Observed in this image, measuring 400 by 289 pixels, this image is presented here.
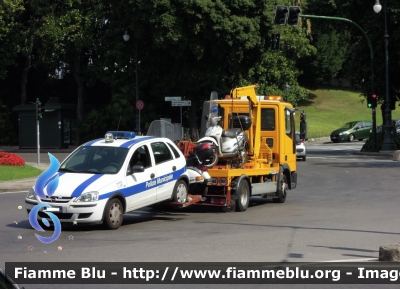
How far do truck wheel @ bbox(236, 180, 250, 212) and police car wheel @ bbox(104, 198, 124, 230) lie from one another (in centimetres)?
359

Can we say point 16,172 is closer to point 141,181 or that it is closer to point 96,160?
point 96,160

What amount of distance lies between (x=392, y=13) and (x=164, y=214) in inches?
1172

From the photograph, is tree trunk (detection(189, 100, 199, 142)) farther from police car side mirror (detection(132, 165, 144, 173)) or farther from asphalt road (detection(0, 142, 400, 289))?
police car side mirror (detection(132, 165, 144, 173))

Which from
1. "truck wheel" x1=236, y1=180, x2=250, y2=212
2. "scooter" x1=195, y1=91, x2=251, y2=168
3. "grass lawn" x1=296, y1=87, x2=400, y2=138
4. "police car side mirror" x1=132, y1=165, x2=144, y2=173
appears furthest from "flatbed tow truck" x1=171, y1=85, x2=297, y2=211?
"grass lawn" x1=296, y1=87, x2=400, y2=138

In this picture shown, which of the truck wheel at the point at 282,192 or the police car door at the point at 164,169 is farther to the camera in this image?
the truck wheel at the point at 282,192

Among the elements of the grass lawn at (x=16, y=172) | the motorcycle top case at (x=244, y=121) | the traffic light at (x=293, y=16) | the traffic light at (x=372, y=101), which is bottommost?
the grass lawn at (x=16, y=172)

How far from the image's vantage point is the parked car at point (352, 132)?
58.3m

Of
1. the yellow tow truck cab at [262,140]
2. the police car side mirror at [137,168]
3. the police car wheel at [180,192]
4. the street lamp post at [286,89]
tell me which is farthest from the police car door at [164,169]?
the street lamp post at [286,89]

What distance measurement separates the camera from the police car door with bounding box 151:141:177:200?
14977mm

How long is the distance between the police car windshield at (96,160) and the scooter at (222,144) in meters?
2.62

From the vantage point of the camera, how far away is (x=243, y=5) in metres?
44.6

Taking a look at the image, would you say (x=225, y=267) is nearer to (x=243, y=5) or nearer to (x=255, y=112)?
(x=255, y=112)

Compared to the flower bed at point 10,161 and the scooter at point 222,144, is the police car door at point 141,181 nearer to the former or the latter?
the scooter at point 222,144

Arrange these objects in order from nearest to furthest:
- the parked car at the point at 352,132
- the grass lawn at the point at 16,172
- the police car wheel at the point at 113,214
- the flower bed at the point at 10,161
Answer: the police car wheel at the point at 113,214, the grass lawn at the point at 16,172, the flower bed at the point at 10,161, the parked car at the point at 352,132
